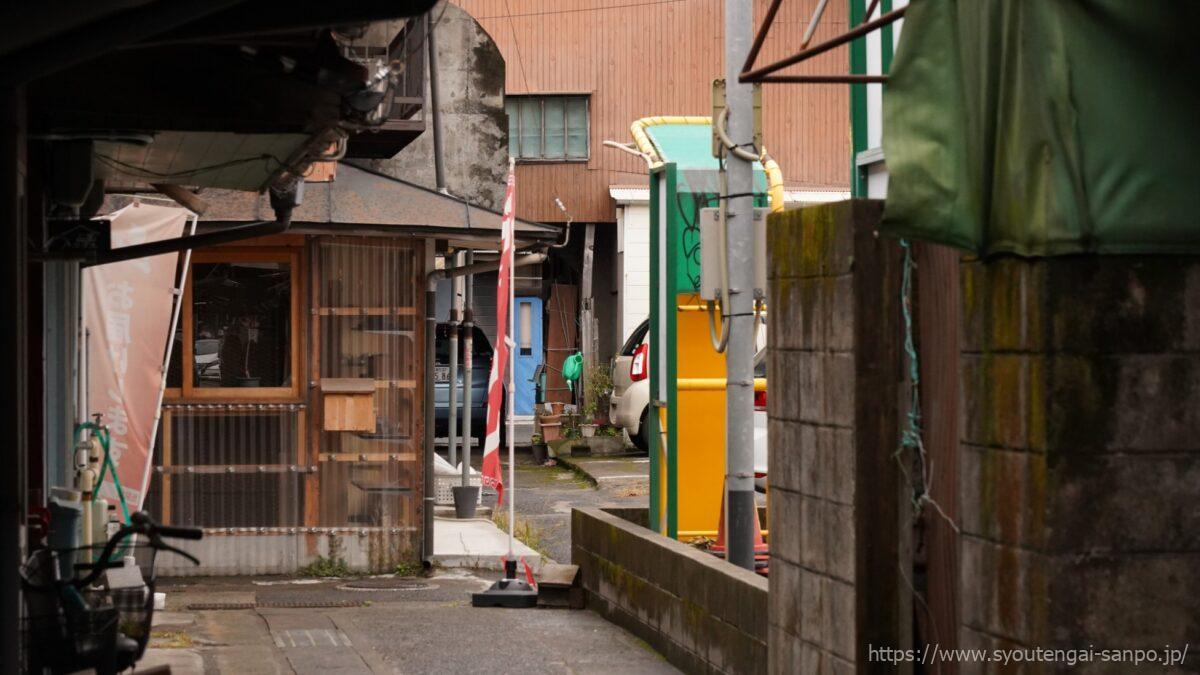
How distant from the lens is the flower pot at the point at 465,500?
50.3 ft

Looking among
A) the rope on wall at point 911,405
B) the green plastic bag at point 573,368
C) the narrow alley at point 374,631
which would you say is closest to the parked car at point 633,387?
the green plastic bag at point 573,368

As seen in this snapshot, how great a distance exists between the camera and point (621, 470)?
19.8 metres

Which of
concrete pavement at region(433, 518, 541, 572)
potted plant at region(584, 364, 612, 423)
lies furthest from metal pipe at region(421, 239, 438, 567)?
potted plant at region(584, 364, 612, 423)

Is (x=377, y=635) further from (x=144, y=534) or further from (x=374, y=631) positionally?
(x=144, y=534)

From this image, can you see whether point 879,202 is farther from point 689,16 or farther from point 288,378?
point 689,16

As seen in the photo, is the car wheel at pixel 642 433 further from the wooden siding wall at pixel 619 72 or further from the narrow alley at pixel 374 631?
the narrow alley at pixel 374 631

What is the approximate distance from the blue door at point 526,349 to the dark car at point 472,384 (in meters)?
2.47

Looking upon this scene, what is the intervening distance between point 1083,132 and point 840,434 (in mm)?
1534

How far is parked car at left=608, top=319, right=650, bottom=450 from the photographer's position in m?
21.0

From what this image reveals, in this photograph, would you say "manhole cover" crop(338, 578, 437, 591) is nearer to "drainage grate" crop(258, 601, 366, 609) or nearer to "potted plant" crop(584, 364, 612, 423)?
"drainage grate" crop(258, 601, 366, 609)

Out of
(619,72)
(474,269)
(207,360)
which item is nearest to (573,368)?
(619,72)

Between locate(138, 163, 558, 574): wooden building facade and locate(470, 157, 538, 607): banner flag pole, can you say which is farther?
locate(138, 163, 558, 574): wooden building facade

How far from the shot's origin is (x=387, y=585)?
1217 centimetres

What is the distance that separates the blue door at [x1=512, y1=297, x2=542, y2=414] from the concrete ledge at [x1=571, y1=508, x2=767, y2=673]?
14.6 meters
